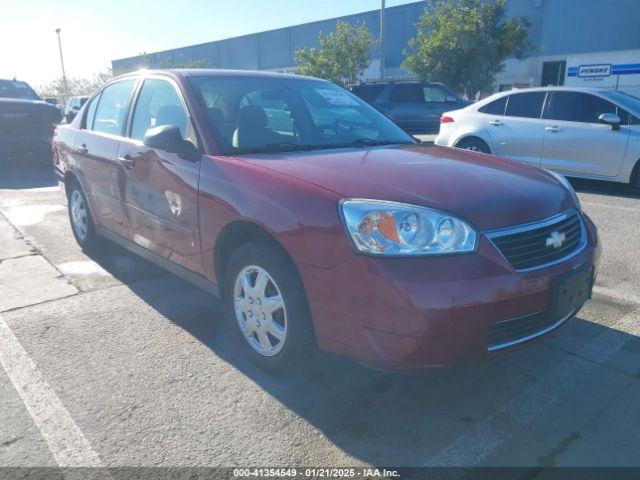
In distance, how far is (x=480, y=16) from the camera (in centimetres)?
1959

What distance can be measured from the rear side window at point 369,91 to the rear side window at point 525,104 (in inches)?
291

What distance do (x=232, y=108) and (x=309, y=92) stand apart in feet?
2.38

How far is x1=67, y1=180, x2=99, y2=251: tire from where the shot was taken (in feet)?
16.7

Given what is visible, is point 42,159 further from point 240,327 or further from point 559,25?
point 559,25

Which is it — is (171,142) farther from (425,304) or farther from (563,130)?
(563,130)

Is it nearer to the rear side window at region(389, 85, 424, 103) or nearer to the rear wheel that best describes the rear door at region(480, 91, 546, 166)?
the rear wheel

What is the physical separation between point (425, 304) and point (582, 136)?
6505 millimetres

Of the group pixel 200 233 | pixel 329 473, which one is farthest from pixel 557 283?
pixel 200 233

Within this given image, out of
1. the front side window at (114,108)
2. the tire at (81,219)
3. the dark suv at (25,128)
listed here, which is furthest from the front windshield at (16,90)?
the front side window at (114,108)

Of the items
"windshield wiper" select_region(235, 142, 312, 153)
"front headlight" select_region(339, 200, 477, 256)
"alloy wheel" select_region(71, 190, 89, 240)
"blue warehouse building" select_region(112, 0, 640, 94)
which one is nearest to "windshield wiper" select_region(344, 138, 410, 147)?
"windshield wiper" select_region(235, 142, 312, 153)

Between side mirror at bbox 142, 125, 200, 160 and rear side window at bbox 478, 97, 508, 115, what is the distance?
6581 mm

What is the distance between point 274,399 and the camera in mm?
2811

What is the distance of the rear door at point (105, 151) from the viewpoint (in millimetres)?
4277

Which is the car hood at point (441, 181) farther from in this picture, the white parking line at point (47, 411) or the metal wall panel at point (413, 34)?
the metal wall panel at point (413, 34)
